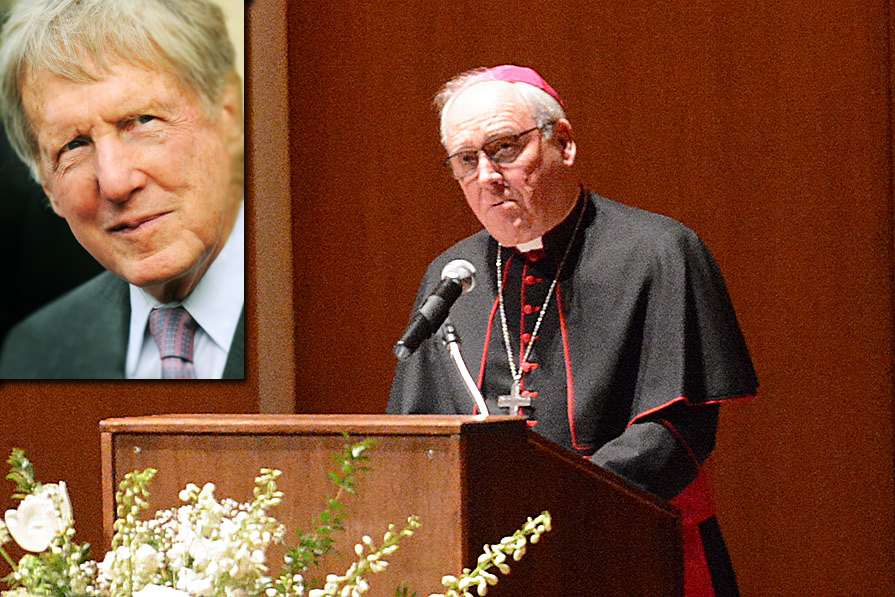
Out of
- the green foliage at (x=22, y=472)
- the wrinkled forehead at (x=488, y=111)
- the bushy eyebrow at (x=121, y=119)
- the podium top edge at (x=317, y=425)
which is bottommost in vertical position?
the green foliage at (x=22, y=472)

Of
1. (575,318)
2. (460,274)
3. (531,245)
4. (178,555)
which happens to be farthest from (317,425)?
(531,245)

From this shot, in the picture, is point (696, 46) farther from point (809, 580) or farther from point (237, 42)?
point (809, 580)

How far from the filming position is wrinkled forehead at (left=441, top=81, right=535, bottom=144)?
8.02 feet

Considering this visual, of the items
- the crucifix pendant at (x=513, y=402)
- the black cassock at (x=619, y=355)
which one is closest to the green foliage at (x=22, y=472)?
the black cassock at (x=619, y=355)

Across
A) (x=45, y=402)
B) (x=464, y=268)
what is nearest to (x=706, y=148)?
(x=464, y=268)

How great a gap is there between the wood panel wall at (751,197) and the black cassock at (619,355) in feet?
3.97

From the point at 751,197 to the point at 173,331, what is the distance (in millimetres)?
1877

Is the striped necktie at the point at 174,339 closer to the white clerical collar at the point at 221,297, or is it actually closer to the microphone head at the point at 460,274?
the white clerical collar at the point at 221,297

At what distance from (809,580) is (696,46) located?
174 cm

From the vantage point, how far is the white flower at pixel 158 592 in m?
0.88

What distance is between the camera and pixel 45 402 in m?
3.60

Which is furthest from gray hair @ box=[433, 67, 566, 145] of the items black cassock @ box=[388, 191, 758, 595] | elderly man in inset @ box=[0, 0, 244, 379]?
elderly man in inset @ box=[0, 0, 244, 379]

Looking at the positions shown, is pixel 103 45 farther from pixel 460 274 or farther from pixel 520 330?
pixel 460 274

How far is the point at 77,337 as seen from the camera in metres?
3.62
